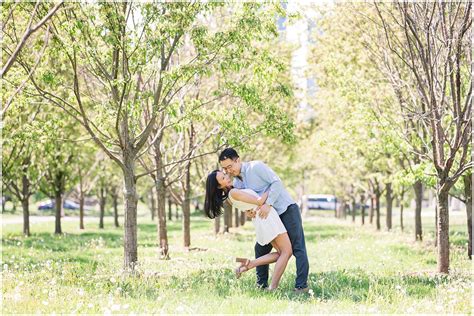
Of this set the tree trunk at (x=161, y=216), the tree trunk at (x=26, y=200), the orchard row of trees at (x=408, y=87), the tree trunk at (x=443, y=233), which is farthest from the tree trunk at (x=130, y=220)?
the tree trunk at (x=26, y=200)

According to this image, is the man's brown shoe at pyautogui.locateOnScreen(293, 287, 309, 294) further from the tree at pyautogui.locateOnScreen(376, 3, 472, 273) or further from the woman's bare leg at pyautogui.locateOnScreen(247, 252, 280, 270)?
the tree at pyautogui.locateOnScreen(376, 3, 472, 273)

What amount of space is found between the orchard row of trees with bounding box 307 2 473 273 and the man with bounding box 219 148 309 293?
2994 mm

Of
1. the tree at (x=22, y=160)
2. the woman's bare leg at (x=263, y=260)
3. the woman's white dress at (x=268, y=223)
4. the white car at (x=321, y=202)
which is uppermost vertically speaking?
the tree at (x=22, y=160)

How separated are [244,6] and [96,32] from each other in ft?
8.35

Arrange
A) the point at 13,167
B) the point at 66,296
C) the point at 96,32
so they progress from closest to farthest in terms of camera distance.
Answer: the point at 66,296 < the point at 96,32 < the point at 13,167

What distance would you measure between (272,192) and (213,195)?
840mm

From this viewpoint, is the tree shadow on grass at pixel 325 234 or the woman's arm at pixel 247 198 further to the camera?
the tree shadow on grass at pixel 325 234

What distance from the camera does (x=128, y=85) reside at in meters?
8.83

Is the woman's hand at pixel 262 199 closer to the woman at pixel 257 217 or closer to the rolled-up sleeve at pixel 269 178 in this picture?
the woman at pixel 257 217

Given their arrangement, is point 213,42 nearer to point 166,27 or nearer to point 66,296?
point 166,27

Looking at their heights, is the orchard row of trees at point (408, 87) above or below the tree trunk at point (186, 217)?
above

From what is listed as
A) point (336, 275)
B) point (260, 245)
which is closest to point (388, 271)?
point (336, 275)

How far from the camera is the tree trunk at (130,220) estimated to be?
9.51 metres

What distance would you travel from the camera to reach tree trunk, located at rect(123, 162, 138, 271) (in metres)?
9.51
